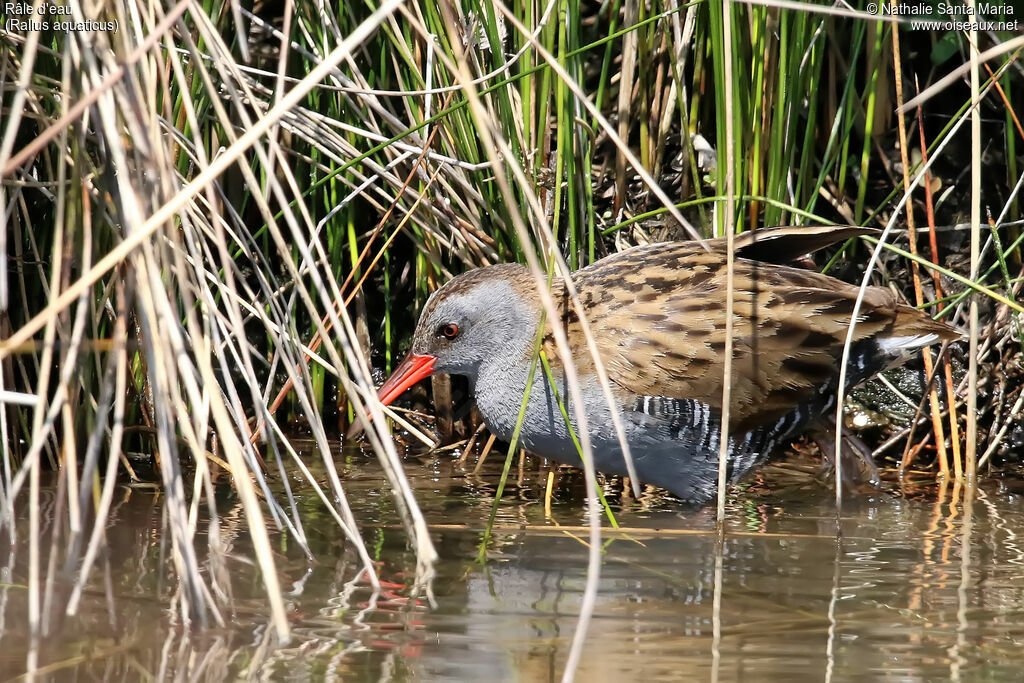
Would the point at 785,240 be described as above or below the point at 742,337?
above

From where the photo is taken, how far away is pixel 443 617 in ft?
8.36

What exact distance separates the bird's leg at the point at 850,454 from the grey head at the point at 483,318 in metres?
0.98

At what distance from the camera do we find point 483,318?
3.57 m

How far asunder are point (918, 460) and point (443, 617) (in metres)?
2.11

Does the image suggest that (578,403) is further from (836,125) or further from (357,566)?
(836,125)

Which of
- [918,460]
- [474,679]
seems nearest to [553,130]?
[918,460]

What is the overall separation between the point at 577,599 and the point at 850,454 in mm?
1381

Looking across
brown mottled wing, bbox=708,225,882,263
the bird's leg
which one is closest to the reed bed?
brown mottled wing, bbox=708,225,882,263

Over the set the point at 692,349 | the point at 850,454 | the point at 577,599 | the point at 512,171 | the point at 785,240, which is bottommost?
the point at 577,599

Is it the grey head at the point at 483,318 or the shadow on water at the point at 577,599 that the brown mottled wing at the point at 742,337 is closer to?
the grey head at the point at 483,318

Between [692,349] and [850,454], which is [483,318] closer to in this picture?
[692,349]

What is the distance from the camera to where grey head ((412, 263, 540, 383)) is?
353 centimetres

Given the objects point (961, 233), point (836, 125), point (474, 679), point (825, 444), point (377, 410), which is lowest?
point (474, 679)

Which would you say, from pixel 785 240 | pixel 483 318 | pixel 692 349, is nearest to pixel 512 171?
pixel 483 318
